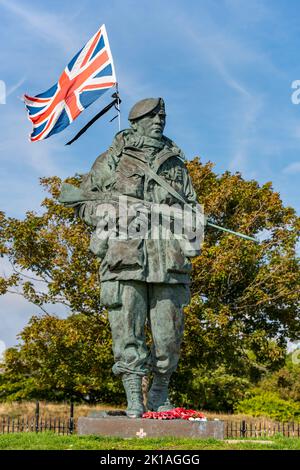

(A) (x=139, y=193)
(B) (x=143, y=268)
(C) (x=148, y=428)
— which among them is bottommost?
(C) (x=148, y=428)

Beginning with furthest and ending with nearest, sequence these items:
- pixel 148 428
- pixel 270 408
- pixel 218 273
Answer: pixel 270 408 → pixel 218 273 → pixel 148 428

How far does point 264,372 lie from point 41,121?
20.5 metres

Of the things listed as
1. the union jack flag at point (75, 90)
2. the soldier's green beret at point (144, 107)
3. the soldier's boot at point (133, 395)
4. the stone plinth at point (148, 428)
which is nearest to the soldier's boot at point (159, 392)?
the soldier's boot at point (133, 395)

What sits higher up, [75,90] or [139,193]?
[75,90]

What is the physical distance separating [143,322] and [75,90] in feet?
17.0

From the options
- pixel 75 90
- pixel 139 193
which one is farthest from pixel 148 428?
pixel 75 90

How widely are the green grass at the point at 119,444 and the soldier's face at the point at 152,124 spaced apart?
3.65 metres

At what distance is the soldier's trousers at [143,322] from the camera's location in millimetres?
7785

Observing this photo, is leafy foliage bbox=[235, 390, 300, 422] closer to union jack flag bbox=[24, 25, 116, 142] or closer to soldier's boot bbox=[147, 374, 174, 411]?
union jack flag bbox=[24, 25, 116, 142]

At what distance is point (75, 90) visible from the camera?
1159cm

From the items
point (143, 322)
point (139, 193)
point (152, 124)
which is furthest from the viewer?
point (152, 124)

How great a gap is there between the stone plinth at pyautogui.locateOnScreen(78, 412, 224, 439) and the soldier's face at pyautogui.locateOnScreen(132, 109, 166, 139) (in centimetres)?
340

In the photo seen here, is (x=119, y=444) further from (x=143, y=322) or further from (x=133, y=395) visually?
(x=143, y=322)

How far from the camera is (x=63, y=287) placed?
19578mm
